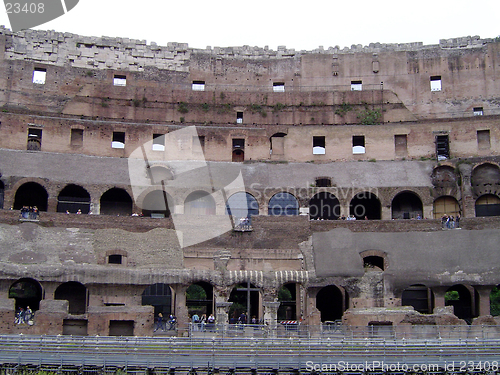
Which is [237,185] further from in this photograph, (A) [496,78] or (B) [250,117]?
(A) [496,78]

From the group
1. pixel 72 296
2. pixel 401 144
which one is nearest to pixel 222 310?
pixel 72 296

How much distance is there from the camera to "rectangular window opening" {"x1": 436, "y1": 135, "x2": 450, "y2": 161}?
45.5 meters

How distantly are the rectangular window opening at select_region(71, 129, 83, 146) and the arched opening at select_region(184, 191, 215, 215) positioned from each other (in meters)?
10.2

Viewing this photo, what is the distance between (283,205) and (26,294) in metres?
17.9

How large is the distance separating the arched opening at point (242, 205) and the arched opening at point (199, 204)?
A: 148 centimetres

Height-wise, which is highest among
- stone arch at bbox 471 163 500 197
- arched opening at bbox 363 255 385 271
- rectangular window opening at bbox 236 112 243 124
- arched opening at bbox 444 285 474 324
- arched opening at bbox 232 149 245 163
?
rectangular window opening at bbox 236 112 243 124

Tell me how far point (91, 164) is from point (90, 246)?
11.1m

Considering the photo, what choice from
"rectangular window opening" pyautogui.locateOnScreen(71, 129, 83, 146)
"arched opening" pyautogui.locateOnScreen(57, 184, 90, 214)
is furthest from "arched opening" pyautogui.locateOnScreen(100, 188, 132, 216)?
"rectangular window opening" pyautogui.locateOnScreen(71, 129, 83, 146)

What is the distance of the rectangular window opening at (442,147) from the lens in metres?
45.5

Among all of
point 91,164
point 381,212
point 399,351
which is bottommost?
point 399,351

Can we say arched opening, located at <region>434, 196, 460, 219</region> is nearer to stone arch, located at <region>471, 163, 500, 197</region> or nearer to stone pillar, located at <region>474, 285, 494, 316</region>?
stone arch, located at <region>471, 163, 500, 197</region>

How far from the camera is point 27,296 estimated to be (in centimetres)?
3469

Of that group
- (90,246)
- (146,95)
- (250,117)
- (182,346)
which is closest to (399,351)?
(182,346)

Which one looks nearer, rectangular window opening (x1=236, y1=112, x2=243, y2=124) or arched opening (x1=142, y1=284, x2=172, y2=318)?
arched opening (x1=142, y1=284, x2=172, y2=318)
